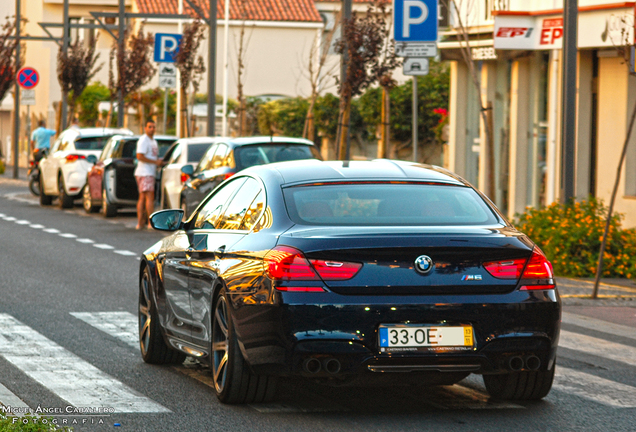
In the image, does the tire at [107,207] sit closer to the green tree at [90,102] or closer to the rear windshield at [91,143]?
the rear windshield at [91,143]

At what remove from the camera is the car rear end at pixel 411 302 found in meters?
6.75

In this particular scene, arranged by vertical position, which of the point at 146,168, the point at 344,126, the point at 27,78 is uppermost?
the point at 27,78

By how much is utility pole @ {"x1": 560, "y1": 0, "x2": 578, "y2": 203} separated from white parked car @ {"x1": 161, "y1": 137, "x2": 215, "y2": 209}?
24.7 feet

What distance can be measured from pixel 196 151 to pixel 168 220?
1327 centimetres

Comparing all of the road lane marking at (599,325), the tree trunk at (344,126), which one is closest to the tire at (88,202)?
the tree trunk at (344,126)

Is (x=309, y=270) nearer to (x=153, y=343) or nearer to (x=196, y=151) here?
(x=153, y=343)

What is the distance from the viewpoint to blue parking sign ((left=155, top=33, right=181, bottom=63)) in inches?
1324

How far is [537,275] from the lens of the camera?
7031 millimetres

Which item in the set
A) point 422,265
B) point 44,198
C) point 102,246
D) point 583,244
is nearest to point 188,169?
point 102,246

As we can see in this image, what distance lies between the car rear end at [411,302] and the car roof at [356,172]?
0.71 metres

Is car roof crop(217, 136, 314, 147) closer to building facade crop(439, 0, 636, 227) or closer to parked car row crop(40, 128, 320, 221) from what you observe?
parked car row crop(40, 128, 320, 221)

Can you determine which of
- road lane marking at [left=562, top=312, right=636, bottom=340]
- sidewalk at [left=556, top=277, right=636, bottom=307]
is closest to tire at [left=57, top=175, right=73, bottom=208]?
sidewalk at [left=556, top=277, right=636, bottom=307]

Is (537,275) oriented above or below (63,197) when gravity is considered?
above

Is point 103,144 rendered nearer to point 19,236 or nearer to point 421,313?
point 19,236
